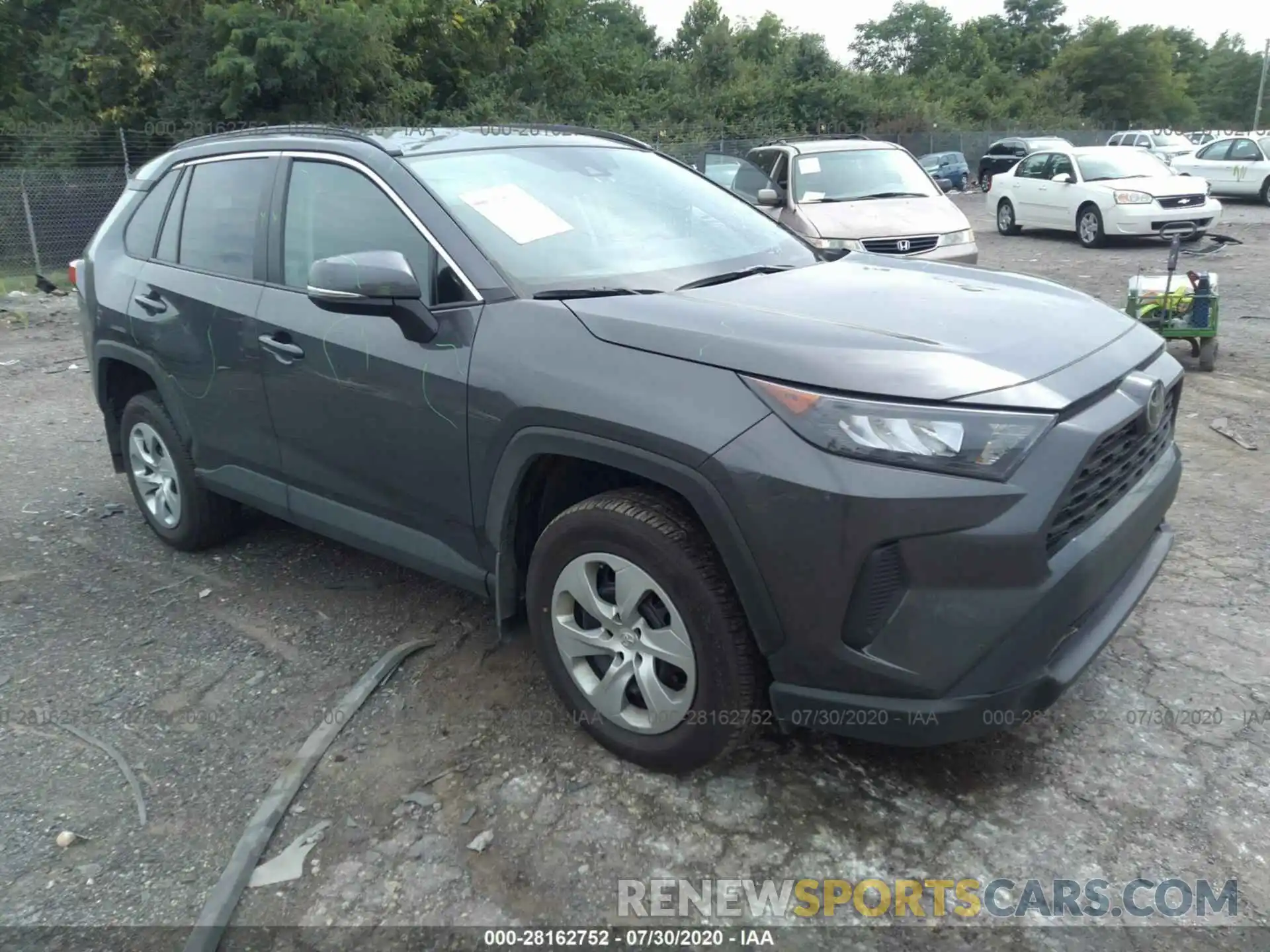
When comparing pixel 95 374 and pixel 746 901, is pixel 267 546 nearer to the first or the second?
pixel 95 374

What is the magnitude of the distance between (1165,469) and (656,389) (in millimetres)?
1609

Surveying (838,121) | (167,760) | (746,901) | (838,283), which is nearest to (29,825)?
(167,760)

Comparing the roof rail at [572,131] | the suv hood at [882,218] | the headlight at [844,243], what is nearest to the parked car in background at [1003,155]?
the suv hood at [882,218]

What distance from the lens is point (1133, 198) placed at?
1518 centimetres

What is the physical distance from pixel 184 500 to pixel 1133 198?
579 inches

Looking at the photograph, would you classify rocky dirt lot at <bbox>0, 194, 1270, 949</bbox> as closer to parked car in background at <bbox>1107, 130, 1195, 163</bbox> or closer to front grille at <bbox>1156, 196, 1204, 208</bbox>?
front grille at <bbox>1156, 196, 1204, 208</bbox>

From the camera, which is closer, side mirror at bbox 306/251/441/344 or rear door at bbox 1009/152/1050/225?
side mirror at bbox 306/251/441/344

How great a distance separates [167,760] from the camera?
10.5 ft

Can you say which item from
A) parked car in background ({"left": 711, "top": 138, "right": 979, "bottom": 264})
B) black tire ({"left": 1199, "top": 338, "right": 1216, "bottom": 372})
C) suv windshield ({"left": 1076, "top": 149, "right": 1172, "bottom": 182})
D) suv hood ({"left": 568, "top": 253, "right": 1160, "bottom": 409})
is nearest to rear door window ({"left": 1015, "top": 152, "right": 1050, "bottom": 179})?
suv windshield ({"left": 1076, "top": 149, "right": 1172, "bottom": 182})

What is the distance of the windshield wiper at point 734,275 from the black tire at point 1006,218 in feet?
52.1

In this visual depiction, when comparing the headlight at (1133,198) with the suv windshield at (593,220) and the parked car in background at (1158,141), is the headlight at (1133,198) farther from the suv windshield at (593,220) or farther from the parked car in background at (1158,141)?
the parked car in background at (1158,141)

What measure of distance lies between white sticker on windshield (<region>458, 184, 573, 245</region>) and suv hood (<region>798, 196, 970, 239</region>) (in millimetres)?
6095

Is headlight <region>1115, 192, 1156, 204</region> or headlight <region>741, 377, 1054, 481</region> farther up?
headlight <region>741, 377, 1054, 481</region>

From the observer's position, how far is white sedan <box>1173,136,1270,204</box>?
71.5 feet
